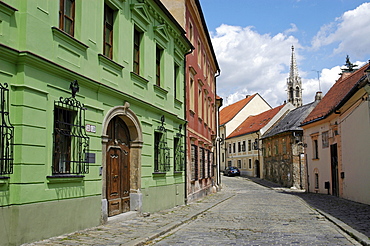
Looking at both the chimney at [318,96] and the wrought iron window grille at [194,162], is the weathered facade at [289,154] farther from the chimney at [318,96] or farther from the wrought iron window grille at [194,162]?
the wrought iron window grille at [194,162]

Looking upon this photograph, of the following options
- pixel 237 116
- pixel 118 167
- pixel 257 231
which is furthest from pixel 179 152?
pixel 237 116

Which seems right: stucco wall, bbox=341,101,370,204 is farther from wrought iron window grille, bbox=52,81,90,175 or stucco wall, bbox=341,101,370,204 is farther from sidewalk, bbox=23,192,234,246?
wrought iron window grille, bbox=52,81,90,175

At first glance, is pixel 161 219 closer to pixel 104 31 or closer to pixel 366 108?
pixel 104 31

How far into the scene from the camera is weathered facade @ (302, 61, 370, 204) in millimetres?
18172

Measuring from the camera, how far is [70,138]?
9312mm

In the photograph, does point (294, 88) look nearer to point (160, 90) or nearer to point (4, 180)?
point (160, 90)

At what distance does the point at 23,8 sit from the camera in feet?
25.0

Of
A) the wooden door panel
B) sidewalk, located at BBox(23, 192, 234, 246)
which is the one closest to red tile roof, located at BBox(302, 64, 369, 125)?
sidewalk, located at BBox(23, 192, 234, 246)

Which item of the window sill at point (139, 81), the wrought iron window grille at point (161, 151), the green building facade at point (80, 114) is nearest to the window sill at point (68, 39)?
the green building facade at point (80, 114)

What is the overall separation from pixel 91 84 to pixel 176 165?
7.80 meters

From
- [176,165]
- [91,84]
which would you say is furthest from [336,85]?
[91,84]

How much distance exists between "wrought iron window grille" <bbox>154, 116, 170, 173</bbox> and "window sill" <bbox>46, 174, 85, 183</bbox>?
546 cm

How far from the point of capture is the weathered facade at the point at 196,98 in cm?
1984

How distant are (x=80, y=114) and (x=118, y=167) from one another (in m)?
3.23
